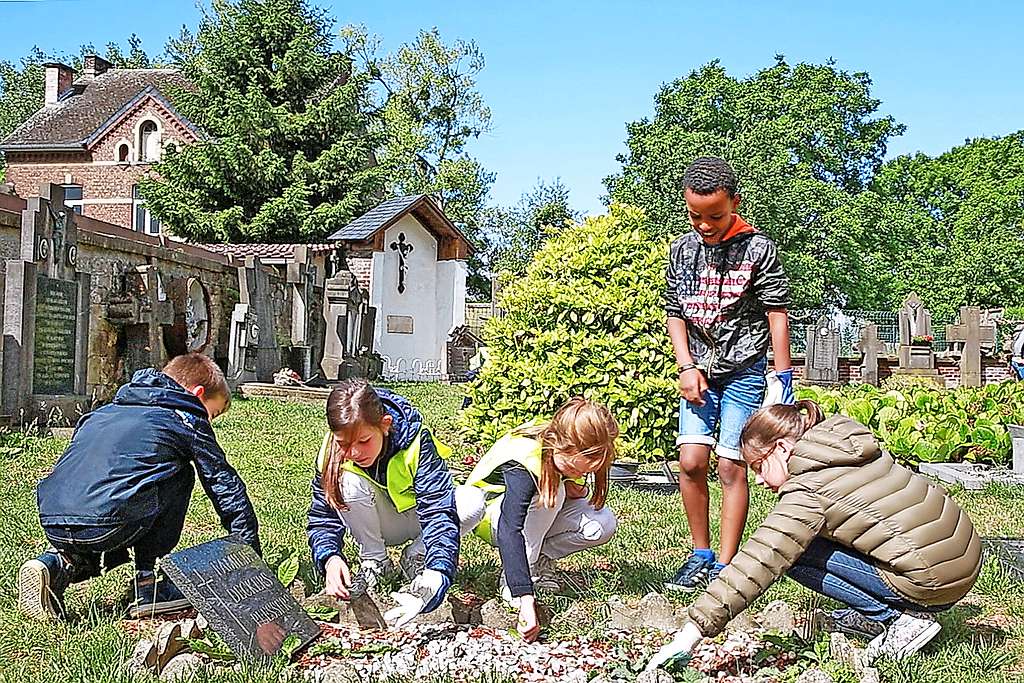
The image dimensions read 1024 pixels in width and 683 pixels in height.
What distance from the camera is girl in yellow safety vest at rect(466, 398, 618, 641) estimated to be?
3920 millimetres

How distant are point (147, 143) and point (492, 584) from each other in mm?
34305

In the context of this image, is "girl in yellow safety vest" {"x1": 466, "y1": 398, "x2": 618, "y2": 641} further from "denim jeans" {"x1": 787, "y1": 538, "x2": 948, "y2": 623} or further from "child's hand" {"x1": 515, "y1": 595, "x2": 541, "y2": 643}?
"denim jeans" {"x1": 787, "y1": 538, "x2": 948, "y2": 623}

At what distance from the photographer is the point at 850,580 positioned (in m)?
3.58

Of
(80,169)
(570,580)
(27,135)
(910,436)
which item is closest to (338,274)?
(910,436)

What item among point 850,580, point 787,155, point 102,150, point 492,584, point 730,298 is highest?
point 787,155

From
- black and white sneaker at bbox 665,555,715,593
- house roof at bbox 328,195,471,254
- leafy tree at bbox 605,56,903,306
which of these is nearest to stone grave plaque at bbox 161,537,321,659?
black and white sneaker at bbox 665,555,715,593

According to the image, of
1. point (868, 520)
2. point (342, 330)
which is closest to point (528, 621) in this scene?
point (868, 520)

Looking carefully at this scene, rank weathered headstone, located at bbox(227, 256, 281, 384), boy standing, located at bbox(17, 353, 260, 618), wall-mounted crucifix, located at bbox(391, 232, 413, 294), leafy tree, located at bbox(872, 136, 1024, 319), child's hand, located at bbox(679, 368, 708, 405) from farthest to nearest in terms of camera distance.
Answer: leafy tree, located at bbox(872, 136, 1024, 319) → wall-mounted crucifix, located at bbox(391, 232, 413, 294) → weathered headstone, located at bbox(227, 256, 281, 384) → child's hand, located at bbox(679, 368, 708, 405) → boy standing, located at bbox(17, 353, 260, 618)

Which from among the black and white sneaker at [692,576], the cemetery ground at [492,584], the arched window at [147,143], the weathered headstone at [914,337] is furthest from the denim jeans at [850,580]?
the arched window at [147,143]

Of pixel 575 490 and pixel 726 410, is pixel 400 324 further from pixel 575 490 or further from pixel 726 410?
pixel 575 490

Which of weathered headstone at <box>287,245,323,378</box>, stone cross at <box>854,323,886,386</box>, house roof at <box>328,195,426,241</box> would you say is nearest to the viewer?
weathered headstone at <box>287,245,323,378</box>

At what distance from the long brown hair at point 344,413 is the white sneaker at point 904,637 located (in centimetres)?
196

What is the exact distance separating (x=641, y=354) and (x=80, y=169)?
110ft

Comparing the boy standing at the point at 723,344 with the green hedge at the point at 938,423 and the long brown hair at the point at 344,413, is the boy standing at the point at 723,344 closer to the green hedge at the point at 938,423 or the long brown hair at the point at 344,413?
the long brown hair at the point at 344,413
